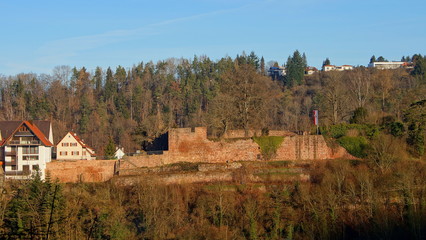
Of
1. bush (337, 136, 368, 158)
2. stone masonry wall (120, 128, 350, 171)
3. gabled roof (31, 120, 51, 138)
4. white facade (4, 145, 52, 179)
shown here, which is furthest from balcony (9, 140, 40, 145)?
bush (337, 136, 368, 158)

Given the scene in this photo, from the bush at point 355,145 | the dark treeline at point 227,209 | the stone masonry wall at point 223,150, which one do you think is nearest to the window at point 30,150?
the dark treeline at point 227,209

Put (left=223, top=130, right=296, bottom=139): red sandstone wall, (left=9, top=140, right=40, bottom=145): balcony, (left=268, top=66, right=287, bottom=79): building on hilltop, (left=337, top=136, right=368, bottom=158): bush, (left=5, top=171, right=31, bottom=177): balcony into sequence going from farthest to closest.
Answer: (left=268, top=66, right=287, bottom=79): building on hilltop, (left=9, top=140, right=40, bottom=145): balcony, (left=223, top=130, right=296, bottom=139): red sandstone wall, (left=337, top=136, right=368, bottom=158): bush, (left=5, top=171, right=31, bottom=177): balcony

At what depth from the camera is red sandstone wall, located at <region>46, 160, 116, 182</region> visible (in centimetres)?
3891

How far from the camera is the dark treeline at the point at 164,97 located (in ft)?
193

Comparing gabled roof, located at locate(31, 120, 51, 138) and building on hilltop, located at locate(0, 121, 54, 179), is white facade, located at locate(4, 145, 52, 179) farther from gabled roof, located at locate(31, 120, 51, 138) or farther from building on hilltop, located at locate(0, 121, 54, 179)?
gabled roof, located at locate(31, 120, 51, 138)

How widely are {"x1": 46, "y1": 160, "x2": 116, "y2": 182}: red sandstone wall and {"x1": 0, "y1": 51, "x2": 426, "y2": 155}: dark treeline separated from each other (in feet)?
36.8

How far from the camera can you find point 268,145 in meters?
42.2

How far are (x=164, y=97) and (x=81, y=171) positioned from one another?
4066 cm

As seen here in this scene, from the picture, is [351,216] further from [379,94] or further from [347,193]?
[379,94]

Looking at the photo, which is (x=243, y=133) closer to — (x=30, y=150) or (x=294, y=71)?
(x=30, y=150)

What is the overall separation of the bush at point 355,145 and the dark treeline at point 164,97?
6.81m

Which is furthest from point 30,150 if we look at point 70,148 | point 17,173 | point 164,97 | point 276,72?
Answer: point 276,72

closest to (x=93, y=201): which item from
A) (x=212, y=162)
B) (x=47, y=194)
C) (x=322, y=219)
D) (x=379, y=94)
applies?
(x=47, y=194)

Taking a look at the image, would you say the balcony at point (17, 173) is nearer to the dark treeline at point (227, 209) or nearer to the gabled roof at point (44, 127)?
the dark treeline at point (227, 209)
